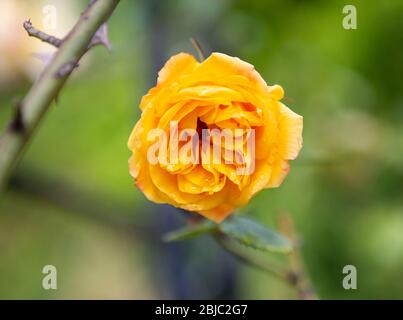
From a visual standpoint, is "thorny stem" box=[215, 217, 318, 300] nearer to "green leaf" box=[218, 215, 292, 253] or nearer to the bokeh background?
"green leaf" box=[218, 215, 292, 253]

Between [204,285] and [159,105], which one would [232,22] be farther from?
[159,105]

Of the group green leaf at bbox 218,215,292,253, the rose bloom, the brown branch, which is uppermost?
the brown branch

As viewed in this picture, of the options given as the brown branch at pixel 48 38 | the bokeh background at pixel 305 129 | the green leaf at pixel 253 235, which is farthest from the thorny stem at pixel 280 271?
the bokeh background at pixel 305 129

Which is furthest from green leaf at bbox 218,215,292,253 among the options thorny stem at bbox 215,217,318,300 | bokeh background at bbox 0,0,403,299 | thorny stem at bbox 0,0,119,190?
bokeh background at bbox 0,0,403,299

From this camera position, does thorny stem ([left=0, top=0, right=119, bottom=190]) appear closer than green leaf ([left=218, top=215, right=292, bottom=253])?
Yes

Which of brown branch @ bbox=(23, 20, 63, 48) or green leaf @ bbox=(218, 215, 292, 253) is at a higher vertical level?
brown branch @ bbox=(23, 20, 63, 48)
